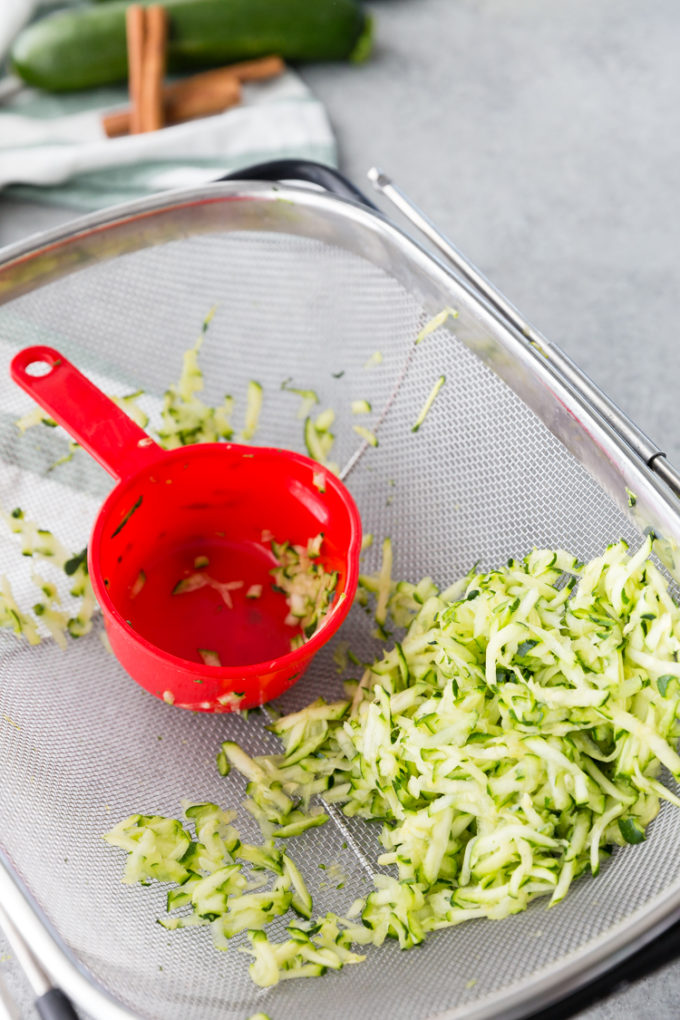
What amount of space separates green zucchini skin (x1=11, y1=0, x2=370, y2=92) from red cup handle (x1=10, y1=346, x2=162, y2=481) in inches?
41.6

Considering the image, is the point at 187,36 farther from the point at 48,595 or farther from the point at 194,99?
the point at 48,595

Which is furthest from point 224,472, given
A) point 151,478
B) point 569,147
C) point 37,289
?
point 569,147

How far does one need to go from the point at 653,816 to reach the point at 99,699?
626 mm

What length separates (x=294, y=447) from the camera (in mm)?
1374

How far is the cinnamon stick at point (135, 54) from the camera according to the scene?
190 cm

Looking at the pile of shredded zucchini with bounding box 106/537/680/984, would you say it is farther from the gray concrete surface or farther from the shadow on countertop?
the gray concrete surface

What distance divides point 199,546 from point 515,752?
0.53 metres

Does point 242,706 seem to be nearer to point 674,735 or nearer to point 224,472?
point 224,472

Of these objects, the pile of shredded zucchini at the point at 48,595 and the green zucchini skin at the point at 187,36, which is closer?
the pile of shredded zucchini at the point at 48,595

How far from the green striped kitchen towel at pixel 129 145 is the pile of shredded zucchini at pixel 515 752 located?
3.66 feet

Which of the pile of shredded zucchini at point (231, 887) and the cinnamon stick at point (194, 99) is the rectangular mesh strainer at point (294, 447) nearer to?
the pile of shredded zucchini at point (231, 887)

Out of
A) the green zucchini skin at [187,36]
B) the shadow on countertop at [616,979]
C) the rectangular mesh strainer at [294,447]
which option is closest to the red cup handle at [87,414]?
the rectangular mesh strainer at [294,447]

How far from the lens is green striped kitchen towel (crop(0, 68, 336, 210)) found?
5.84 feet

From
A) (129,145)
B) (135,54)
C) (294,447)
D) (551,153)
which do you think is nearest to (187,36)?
(135,54)
